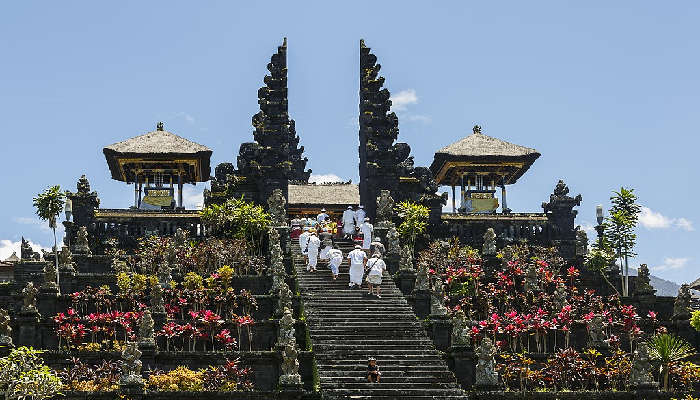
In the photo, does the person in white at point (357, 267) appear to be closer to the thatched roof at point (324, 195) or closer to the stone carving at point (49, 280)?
the stone carving at point (49, 280)

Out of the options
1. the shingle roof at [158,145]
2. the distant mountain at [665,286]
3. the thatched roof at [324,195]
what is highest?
the shingle roof at [158,145]

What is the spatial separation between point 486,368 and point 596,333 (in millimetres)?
4379

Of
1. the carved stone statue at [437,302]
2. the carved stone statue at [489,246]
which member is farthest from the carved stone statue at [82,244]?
the carved stone statue at [489,246]

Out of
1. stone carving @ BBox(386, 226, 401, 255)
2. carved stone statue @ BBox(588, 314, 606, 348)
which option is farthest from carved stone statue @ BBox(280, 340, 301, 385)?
stone carving @ BBox(386, 226, 401, 255)

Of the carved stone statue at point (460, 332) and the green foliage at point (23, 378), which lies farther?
the carved stone statue at point (460, 332)

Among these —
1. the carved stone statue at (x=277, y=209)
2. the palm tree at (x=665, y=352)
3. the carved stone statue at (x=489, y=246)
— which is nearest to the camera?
the palm tree at (x=665, y=352)

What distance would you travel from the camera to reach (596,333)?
25.9 meters

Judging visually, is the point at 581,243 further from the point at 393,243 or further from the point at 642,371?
the point at 642,371

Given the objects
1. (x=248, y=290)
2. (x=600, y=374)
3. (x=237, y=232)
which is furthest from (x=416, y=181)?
(x=600, y=374)

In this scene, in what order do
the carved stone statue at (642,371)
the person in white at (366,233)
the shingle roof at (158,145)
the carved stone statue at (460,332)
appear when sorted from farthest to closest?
the shingle roof at (158,145) → the person in white at (366,233) → the carved stone statue at (460,332) → the carved stone statue at (642,371)

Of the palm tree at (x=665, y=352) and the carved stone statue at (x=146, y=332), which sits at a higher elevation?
the carved stone statue at (x=146, y=332)

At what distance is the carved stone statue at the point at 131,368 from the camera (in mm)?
21062

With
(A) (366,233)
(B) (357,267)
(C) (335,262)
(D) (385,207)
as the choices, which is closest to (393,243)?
(A) (366,233)

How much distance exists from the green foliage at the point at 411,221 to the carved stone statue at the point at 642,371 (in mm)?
13157
